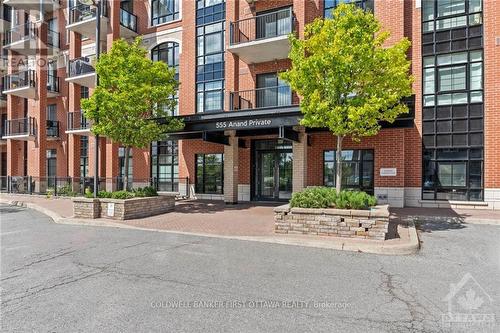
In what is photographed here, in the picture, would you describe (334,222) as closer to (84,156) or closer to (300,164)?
(300,164)

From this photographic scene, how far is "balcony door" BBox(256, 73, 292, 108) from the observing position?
15977 millimetres

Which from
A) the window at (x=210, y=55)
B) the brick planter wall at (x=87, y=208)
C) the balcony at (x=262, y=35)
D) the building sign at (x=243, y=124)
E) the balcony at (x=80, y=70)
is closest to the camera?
the brick planter wall at (x=87, y=208)

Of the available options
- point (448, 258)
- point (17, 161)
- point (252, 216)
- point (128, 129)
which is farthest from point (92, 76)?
point (448, 258)

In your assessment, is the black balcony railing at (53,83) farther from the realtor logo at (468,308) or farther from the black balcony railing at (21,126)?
the realtor logo at (468,308)

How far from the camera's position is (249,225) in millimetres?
10016

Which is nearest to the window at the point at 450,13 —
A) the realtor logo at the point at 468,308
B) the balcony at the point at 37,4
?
the realtor logo at the point at 468,308

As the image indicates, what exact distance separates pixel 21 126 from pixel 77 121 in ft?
20.0

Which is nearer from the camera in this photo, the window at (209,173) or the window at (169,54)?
the window at (209,173)

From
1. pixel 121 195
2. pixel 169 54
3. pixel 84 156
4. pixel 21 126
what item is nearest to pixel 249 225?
pixel 121 195

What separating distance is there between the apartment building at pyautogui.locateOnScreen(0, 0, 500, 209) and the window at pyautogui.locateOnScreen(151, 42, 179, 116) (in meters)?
0.09

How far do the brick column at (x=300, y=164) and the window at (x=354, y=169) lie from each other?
1506mm

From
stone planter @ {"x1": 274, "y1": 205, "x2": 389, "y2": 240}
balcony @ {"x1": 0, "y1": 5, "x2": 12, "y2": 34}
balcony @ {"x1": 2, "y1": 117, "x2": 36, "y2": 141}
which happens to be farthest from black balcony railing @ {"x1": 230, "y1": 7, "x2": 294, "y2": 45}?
balcony @ {"x1": 0, "y1": 5, "x2": 12, "y2": 34}

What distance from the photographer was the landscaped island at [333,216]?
25.3 ft

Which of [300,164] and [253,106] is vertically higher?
[253,106]
